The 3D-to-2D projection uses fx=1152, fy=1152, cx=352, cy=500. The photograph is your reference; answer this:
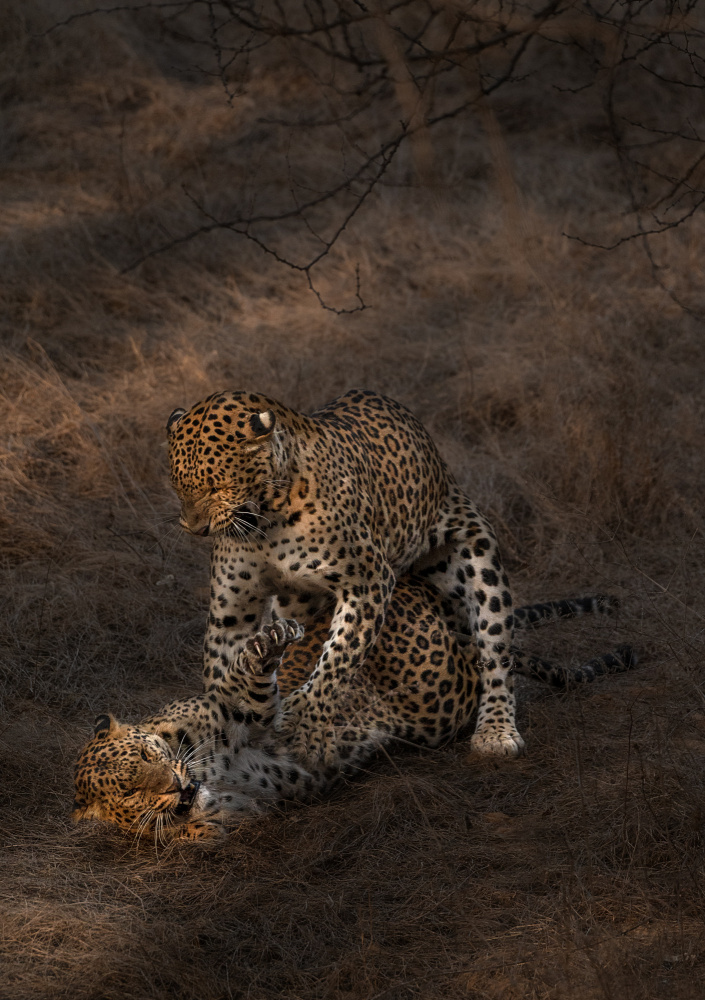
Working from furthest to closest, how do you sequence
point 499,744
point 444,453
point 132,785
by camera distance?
1. point 444,453
2. point 499,744
3. point 132,785

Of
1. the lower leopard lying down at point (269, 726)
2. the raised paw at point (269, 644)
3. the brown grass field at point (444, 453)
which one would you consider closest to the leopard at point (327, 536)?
the lower leopard lying down at point (269, 726)

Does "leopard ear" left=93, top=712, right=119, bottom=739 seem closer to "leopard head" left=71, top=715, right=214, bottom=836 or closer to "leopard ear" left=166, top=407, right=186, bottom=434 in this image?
"leopard head" left=71, top=715, right=214, bottom=836

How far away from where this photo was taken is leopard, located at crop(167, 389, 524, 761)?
4.52 m

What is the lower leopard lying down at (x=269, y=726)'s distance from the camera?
14.7ft

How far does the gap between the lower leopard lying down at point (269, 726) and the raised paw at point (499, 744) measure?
0.73 ft

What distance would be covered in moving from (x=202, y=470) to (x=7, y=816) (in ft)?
5.46

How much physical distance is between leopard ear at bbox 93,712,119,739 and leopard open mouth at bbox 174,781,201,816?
0.37m

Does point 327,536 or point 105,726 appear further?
point 327,536

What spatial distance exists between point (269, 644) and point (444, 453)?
404cm

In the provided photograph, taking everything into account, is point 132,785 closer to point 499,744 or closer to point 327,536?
point 327,536

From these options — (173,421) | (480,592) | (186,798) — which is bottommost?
(186,798)

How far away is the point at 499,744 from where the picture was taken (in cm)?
516

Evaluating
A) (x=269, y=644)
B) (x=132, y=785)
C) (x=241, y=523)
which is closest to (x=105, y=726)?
(x=132, y=785)

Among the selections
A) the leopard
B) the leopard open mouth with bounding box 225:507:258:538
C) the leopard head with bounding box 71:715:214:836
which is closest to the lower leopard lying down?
the leopard head with bounding box 71:715:214:836
